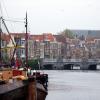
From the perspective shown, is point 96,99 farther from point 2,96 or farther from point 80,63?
point 80,63

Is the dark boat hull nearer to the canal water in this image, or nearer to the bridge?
the canal water

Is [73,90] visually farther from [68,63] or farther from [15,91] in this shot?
[68,63]

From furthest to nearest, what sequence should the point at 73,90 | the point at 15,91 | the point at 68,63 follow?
the point at 68,63 → the point at 73,90 → the point at 15,91

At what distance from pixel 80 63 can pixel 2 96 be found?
156707mm

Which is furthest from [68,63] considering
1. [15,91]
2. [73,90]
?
[15,91]

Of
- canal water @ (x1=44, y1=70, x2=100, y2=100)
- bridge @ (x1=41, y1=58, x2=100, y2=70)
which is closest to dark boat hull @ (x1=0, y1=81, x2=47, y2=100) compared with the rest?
canal water @ (x1=44, y1=70, x2=100, y2=100)

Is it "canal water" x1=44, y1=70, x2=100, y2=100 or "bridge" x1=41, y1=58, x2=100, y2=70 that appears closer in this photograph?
"canal water" x1=44, y1=70, x2=100, y2=100

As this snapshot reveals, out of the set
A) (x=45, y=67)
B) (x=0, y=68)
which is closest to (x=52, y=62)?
(x=45, y=67)

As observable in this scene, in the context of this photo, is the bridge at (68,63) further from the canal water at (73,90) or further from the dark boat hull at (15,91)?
the dark boat hull at (15,91)

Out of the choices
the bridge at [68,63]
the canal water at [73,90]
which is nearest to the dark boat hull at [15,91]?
the canal water at [73,90]

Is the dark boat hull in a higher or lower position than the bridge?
lower

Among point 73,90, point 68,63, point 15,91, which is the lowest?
point 73,90

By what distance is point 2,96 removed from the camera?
36.3 metres

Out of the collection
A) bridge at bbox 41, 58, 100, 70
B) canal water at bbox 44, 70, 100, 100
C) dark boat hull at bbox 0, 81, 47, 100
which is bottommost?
canal water at bbox 44, 70, 100, 100
